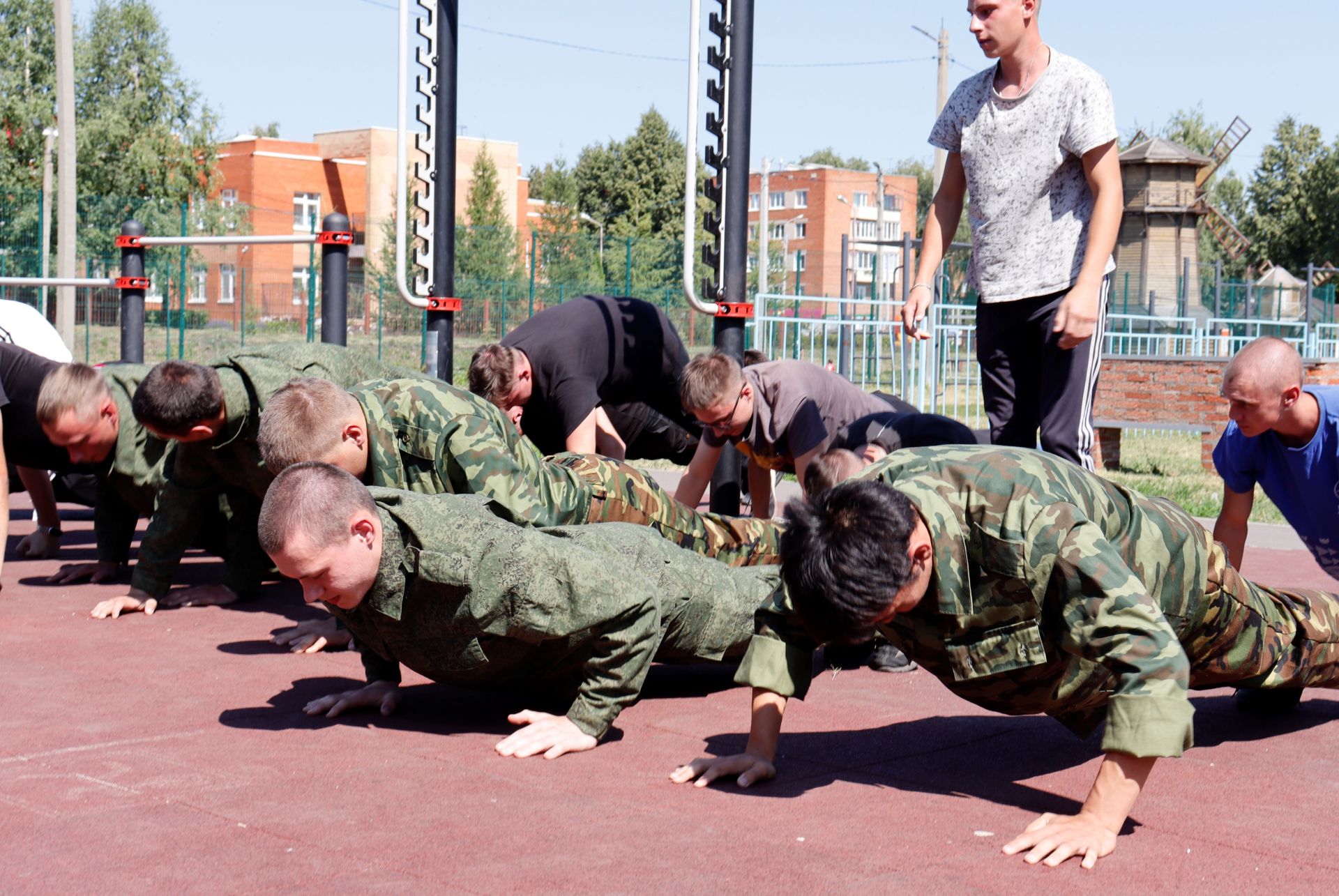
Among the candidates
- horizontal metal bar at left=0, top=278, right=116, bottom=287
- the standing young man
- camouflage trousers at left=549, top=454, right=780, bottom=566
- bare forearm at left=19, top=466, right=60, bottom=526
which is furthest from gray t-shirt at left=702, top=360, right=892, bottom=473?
horizontal metal bar at left=0, top=278, right=116, bottom=287

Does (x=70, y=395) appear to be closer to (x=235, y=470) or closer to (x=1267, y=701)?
(x=235, y=470)

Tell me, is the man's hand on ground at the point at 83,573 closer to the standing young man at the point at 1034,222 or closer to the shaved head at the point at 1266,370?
the standing young man at the point at 1034,222

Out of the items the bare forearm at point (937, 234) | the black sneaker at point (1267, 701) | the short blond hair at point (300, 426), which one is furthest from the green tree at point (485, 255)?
the black sneaker at point (1267, 701)

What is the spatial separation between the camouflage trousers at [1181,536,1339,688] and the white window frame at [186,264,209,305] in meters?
21.9

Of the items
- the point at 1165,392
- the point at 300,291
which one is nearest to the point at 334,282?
the point at 1165,392

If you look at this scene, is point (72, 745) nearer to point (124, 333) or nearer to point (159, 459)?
point (159, 459)

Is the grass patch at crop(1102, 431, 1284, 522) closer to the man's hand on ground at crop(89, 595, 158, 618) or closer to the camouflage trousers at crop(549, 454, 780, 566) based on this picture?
the camouflage trousers at crop(549, 454, 780, 566)

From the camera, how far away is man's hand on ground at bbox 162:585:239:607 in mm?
5820

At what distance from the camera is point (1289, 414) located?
4438 millimetres

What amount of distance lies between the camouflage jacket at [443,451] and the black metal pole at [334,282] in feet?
11.3

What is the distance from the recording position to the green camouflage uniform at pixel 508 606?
3.47m

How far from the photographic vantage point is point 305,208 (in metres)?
52.4

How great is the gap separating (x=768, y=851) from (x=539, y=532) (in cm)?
126

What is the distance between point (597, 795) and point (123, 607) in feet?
10.0
